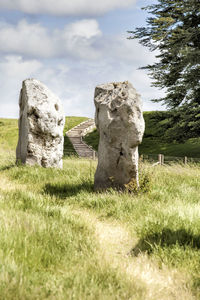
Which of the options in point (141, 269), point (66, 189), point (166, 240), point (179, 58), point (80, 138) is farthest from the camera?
point (80, 138)

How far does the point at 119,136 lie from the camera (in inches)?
259

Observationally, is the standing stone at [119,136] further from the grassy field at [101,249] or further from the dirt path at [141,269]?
the dirt path at [141,269]

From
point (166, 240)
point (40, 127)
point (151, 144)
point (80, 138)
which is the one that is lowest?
point (166, 240)

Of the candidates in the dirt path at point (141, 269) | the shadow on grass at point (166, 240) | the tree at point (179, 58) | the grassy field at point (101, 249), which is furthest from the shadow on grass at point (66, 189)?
the tree at point (179, 58)

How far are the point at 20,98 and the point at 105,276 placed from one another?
9.30m

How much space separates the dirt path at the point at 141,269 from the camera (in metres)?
2.93

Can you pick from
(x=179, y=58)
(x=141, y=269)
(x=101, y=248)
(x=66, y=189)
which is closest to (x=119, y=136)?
(x=66, y=189)

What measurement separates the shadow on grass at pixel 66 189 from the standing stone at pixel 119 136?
0.39m

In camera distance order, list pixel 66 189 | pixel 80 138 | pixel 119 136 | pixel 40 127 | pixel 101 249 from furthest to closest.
A: pixel 80 138, pixel 40 127, pixel 66 189, pixel 119 136, pixel 101 249

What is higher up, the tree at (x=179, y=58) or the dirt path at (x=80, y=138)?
the tree at (x=179, y=58)

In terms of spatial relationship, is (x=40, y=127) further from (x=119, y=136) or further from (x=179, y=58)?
(x=179, y=58)

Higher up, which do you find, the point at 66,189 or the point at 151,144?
the point at 151,144

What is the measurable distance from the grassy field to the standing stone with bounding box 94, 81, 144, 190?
0.61 m

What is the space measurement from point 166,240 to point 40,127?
6580 millimetres
